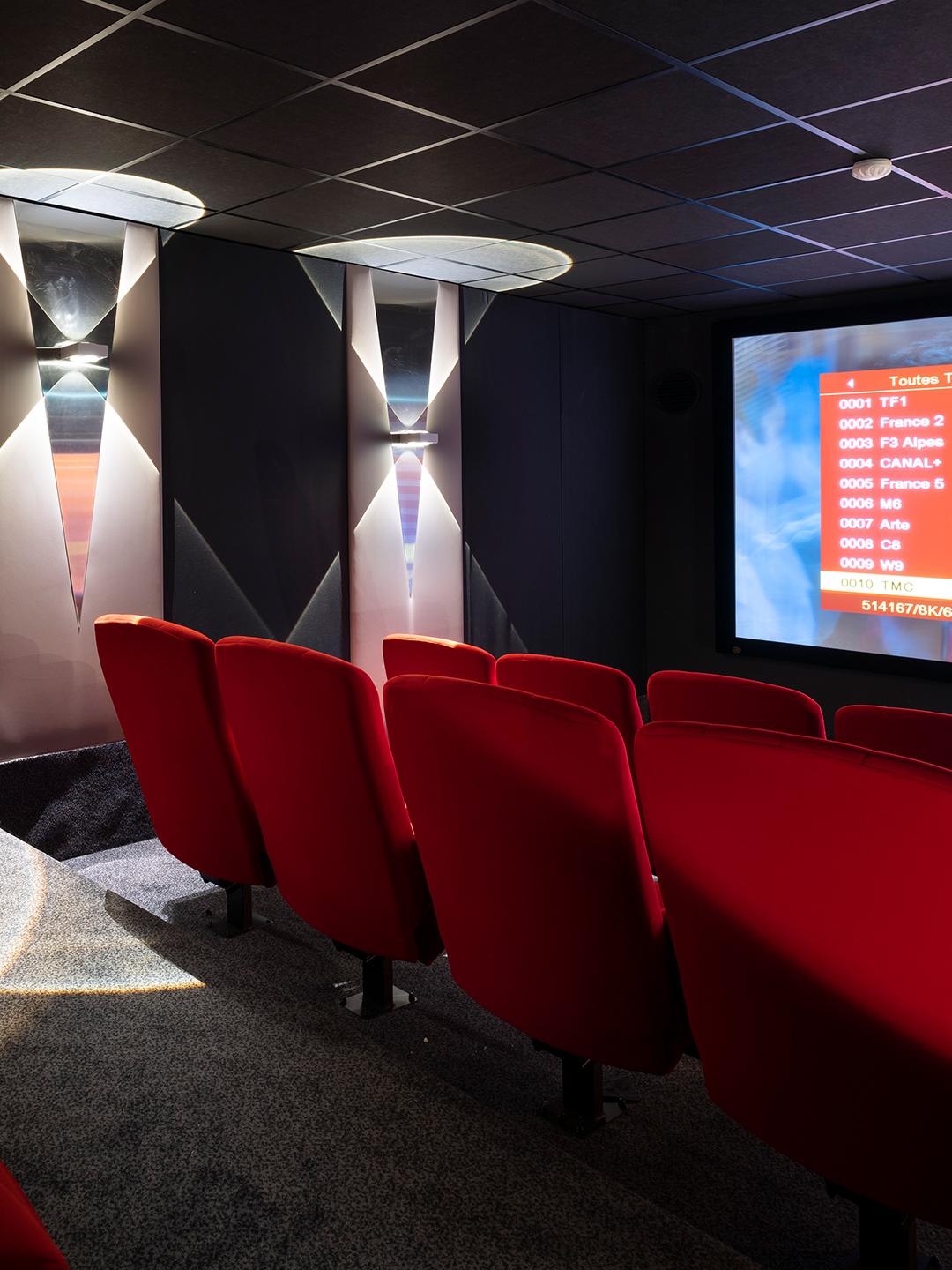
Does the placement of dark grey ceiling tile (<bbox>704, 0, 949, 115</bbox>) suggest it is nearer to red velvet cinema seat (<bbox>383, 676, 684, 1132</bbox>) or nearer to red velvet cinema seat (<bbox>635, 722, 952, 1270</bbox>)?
red velvet cinema seat (<bbox>383, 676, 684, 1132</bbox>)

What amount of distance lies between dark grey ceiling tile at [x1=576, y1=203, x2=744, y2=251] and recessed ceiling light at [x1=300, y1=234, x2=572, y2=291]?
0.35m

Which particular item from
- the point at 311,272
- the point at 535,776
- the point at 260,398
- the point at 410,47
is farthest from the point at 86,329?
the point at 535,776

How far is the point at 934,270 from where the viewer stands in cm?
554

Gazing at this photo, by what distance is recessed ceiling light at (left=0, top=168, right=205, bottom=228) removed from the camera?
12.3 feet

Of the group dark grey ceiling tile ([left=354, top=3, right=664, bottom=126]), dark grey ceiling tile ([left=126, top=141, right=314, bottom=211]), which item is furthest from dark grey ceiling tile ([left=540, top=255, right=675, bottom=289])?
dark grey ceiling tile ([left=354, top=3, right=664, bottom=126])

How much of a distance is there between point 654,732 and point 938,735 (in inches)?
43.7

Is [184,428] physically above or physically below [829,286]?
below

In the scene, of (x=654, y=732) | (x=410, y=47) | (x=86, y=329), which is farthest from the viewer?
(x=86, y=329)

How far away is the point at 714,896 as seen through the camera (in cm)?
141

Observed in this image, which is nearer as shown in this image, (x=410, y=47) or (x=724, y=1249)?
(x=724, y=1249)

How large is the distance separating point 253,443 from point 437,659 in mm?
2395

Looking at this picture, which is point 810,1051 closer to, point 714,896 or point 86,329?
point 714,896

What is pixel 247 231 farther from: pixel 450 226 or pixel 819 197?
pixel 819 197

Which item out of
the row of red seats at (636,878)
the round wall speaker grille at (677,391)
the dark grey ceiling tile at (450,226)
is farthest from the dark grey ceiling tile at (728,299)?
the row of red seats at (636,878)
